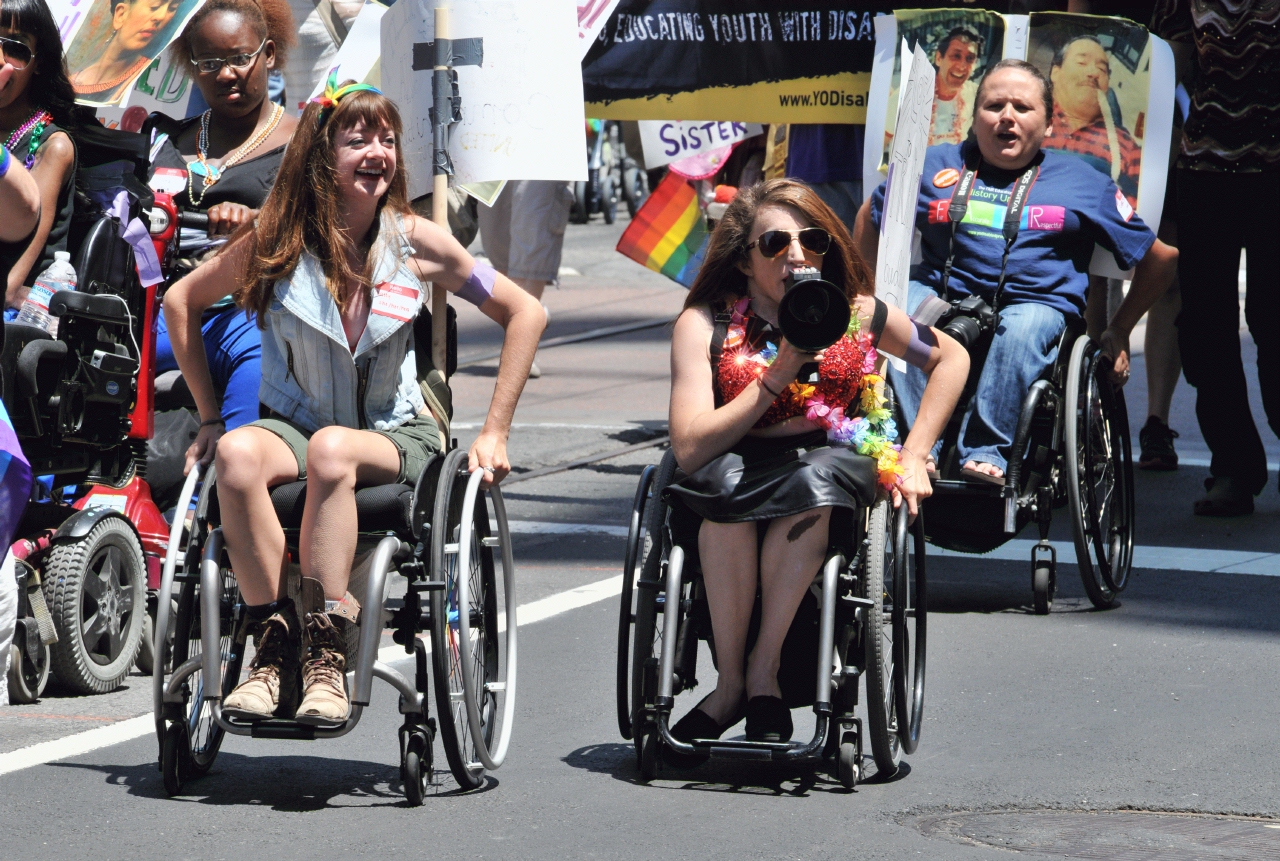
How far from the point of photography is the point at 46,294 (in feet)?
18.2

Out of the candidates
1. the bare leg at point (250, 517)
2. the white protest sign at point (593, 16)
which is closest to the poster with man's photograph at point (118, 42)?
the white protest sign at point (593, 16)

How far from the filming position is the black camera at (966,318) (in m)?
6.27

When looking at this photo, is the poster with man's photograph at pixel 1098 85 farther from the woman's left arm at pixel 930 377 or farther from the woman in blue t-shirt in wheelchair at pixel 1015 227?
the woman's left arm at pixel 930 377

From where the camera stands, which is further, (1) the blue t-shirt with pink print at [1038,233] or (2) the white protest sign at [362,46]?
(1) the blue t-shirt with pink print at [1038,233]

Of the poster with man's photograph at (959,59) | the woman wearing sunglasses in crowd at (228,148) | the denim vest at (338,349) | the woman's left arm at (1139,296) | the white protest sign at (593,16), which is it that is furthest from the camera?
the poster with man's photograph at (959,59)

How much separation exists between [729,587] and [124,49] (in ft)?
11.4

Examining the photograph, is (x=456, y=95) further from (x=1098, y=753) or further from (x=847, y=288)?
(x=1098, y=753)

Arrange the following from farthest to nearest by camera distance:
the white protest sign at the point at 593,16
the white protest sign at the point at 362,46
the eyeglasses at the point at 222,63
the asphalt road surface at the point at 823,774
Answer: the white protest sign at the point at 593,16 < the white protest sign at the point at 362,46 < the eyeglasses at the point at 222,63 < the asphalt road surface at the point at 823,774

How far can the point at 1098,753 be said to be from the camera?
4.80m

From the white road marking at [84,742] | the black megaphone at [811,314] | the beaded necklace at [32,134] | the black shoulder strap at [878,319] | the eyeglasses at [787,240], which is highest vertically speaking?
the beaded necklace at [32,134]

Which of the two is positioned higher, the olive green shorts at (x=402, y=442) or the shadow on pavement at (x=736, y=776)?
the olive green shorts at (x=402, y=442)

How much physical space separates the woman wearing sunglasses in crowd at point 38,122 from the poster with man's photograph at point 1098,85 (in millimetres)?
3601

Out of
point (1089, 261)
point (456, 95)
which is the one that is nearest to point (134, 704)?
point (456, 95)

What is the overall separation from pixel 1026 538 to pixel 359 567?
3881 millimetres
